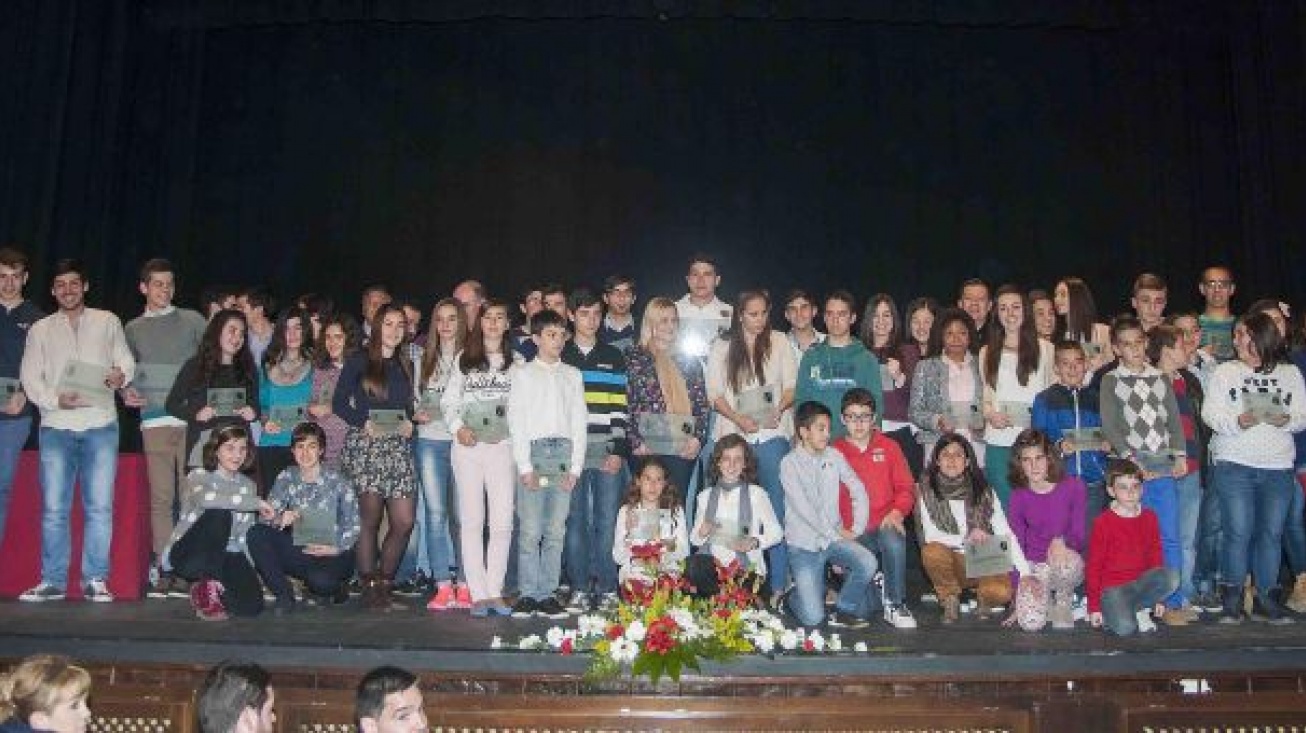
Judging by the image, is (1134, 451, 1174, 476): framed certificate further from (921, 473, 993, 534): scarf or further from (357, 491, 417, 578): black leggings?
(357, 491, 417, 578): black leggings

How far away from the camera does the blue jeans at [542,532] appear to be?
583cm

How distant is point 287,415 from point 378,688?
11.0 feet

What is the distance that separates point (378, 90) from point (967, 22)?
18.0ft

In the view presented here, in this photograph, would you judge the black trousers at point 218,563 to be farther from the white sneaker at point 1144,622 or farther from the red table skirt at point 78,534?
the white sneaker at point 1144,622

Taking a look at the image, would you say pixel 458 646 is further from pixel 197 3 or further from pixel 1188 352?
pixel 197 3

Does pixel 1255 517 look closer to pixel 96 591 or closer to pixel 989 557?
pixel 989 557

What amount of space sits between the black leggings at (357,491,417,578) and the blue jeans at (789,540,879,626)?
2.07 meters

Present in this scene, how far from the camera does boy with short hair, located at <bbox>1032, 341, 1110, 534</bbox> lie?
608 centimetres

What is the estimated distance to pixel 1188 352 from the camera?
6.50 meters

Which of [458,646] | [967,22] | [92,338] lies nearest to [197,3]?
[92,338]

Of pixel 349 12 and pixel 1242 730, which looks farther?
pixel 349 12

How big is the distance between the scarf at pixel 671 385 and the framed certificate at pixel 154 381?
282 cm

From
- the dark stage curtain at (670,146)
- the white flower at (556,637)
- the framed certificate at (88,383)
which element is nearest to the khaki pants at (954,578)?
the white flower at (556,637)

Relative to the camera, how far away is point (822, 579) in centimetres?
581
